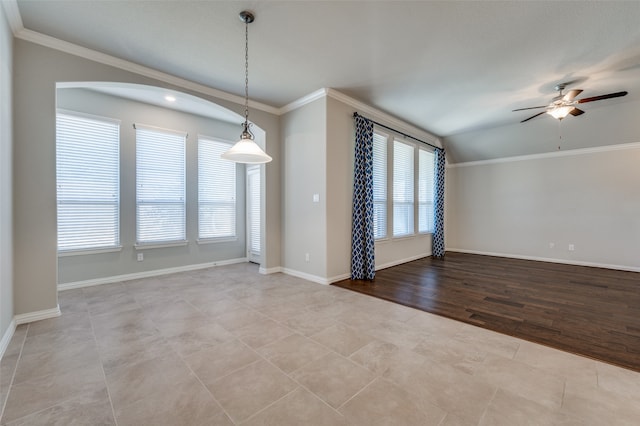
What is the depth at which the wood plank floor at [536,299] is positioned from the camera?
2453 mm

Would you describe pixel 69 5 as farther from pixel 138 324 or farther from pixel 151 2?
pixel 138 324

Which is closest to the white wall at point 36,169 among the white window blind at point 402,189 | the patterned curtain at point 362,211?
the patterned curtain at point 362,211

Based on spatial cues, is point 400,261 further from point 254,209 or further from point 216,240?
point 216,240

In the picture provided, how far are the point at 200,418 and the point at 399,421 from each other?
113 cm

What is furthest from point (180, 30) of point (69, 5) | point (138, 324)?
point (138, 324)

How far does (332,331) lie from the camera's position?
260 centimetres

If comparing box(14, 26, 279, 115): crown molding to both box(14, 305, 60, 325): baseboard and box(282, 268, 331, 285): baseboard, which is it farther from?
box(282, 268, 331, 285): baseboard

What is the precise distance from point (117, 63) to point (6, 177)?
177 centimetres

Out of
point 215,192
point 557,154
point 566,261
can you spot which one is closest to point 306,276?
point 215,192

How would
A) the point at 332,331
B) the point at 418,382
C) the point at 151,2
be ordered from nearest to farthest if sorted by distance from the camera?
the point at 418,382, the point at 151,2, the point at 332,331

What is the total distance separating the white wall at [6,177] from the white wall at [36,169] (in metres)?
0.12

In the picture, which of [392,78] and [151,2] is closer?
[151,2]

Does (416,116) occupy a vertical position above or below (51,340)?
above

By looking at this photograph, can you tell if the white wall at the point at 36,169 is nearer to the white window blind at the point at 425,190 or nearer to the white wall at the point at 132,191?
the white wall at the point at 132,191
